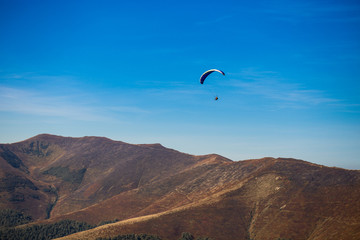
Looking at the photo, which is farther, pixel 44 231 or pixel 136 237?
pixel 44 231

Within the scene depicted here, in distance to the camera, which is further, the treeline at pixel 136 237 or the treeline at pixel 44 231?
the treeline at pixel 44 231

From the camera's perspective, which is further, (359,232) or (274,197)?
(274,197)

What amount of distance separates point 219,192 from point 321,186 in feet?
203

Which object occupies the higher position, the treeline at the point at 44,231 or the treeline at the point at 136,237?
the treeline at the point at 136,237

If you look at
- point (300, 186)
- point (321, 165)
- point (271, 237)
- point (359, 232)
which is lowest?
point (271, 237)

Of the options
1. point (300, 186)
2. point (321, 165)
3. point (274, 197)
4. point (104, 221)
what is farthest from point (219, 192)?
point (104, 221)

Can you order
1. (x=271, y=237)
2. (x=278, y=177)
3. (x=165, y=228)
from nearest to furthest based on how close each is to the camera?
(x=271, y=237) < (x=165, y=228) < (x=278, y=177)

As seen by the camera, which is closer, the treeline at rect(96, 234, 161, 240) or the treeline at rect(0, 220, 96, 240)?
the treeline at rect(96, 234, 161, 240)

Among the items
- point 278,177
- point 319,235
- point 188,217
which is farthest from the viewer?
point 278,177

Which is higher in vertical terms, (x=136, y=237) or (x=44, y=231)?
(x=136, y=237)

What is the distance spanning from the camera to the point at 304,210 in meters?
145

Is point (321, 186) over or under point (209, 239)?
over

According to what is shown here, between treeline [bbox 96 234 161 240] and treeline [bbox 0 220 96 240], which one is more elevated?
treeline [bbox 96 234 161 240]

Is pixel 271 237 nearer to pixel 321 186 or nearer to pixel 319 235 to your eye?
pixel 319 235
